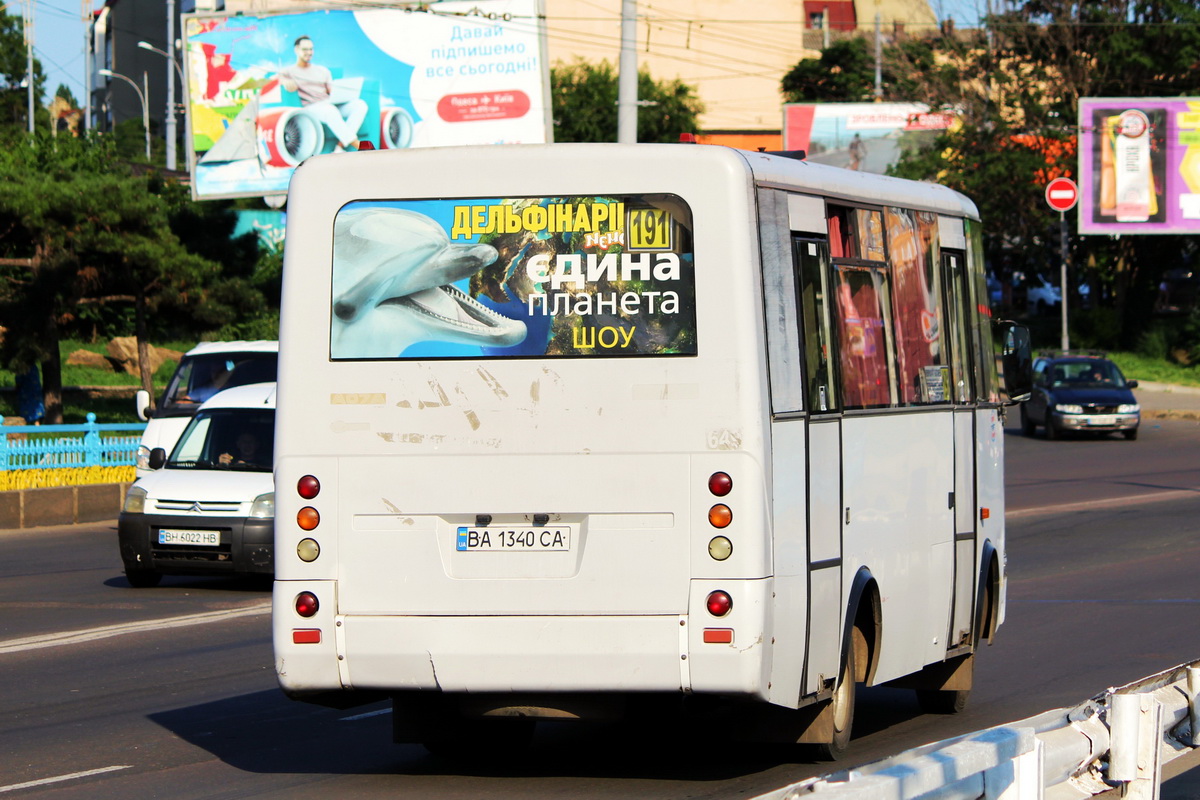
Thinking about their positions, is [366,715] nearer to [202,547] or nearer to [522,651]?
[522,651]

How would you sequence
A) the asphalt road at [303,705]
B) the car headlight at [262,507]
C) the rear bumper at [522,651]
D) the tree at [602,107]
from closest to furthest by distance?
the rear bumper at [522,651]
the asphalt road at [303,705]
the car headlight at [262,507]
the tree at [602,107]

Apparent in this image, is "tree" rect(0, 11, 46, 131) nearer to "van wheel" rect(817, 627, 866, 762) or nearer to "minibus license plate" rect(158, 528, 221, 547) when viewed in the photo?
"minibus license plate" rect(158, 528, 221, 547)

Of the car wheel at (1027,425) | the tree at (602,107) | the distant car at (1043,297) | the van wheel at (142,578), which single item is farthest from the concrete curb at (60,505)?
the tree at (602,107)

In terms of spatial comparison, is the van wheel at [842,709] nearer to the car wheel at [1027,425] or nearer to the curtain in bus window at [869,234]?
the curtain in bus window at [869,234]

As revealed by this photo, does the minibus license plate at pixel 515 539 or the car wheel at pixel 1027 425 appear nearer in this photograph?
the minibus license plate at pixel 515 539

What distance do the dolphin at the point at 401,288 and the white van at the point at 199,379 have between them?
13974 millimetres

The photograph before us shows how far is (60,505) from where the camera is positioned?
2112 centimetres

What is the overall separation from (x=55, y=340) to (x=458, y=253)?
2890 cm

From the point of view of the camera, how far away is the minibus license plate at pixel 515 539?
689 centimetres

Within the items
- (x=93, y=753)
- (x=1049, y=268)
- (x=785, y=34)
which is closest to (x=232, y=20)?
(x=1049, y=268)

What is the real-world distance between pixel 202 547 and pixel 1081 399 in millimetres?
23297

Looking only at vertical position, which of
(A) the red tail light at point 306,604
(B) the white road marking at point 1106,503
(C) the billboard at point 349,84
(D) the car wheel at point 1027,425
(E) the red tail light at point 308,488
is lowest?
(B) the white road marking at point 1106,503

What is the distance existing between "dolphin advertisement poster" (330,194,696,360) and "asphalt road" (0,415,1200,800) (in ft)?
6.02

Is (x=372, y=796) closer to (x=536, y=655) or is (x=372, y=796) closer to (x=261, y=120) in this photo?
(x=536, y=655)
